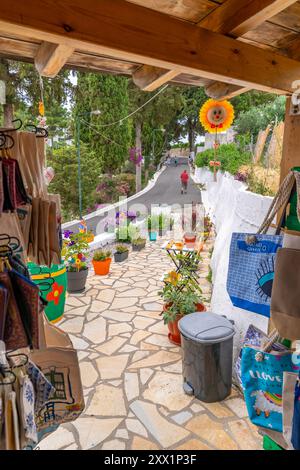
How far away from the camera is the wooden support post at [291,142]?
2377 millimetres

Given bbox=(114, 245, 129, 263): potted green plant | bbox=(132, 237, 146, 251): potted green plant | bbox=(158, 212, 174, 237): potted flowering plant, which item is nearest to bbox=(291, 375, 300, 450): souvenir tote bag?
bbox=(114, 245, 129, 263): potted green plant

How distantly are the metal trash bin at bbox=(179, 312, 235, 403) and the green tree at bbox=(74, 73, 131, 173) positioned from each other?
16154 mm

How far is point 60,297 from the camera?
18.1 feet

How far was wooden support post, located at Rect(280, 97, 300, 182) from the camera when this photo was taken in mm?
2377

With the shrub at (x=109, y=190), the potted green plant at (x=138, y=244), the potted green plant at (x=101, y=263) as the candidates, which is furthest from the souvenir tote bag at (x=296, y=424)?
the shrub at (x=109, y=190)

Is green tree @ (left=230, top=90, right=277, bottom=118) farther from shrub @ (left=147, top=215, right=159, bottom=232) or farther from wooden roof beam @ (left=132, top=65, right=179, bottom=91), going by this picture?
wooden roof beam @ (left=132, top=65, right=179, bottom=91)

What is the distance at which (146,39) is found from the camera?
1817mm

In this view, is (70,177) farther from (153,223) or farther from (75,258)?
(75,258)

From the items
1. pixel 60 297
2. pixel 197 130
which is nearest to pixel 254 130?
pixel 60 297

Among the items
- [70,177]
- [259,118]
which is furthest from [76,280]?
[259,118]

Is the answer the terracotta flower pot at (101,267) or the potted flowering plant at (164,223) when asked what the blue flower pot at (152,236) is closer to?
the potted flowering plant at (164,223)

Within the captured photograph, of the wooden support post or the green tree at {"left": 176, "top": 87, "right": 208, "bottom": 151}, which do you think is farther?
the green tree at {"left": 176, "top": 87, "right": 208, "bottom": 151}

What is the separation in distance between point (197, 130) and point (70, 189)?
37.8m

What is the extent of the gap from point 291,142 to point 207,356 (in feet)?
7.81
